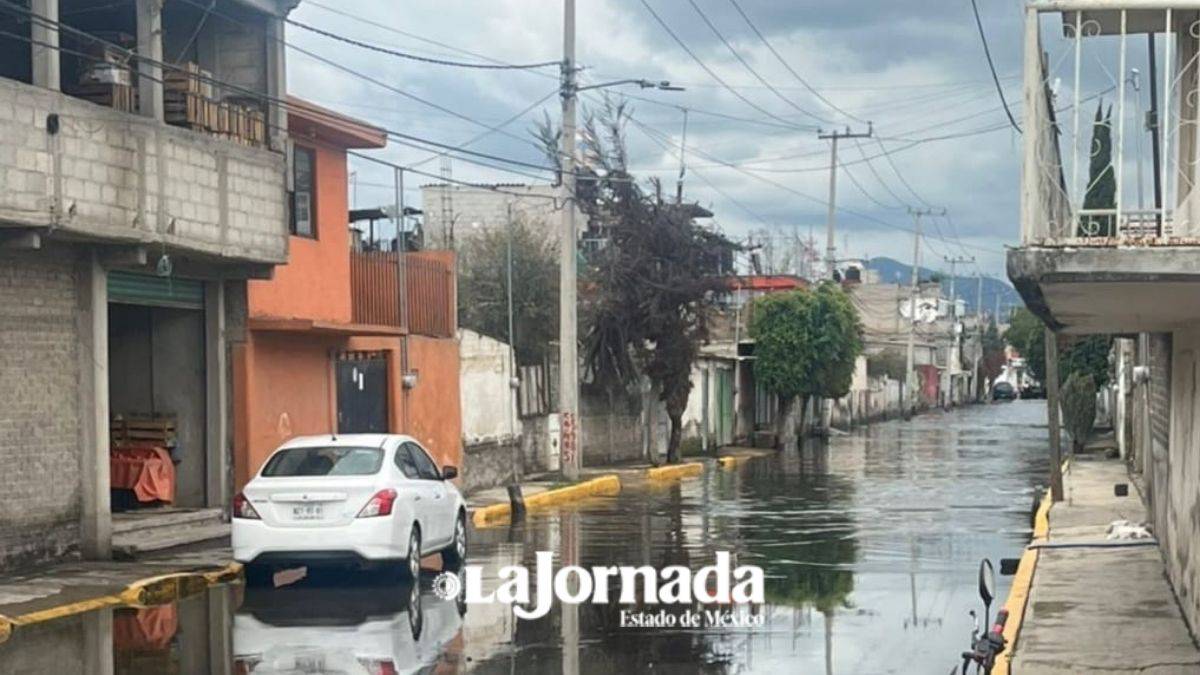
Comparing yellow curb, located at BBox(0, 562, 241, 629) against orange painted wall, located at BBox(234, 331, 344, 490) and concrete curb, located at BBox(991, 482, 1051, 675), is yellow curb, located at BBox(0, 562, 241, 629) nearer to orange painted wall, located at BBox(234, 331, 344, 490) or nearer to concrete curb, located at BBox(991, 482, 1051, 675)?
orange painted wall, located at BBox(234, 331, 344, 490)

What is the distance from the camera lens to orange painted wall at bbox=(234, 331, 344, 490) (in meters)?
23.6

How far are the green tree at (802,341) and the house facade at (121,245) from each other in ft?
117

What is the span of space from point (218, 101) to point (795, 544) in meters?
9.88

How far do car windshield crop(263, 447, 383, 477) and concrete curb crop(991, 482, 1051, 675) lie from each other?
261 inches

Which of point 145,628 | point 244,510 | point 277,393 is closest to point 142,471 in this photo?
point 277,393

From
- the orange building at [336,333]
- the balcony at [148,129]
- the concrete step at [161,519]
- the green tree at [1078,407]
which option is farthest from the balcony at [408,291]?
the green tree at [1078,407]

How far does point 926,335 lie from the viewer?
13425 cm

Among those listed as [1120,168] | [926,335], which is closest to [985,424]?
[926,335]

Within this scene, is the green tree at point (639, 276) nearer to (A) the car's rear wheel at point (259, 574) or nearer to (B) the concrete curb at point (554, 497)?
(B) the concrete curb at point (554, 497)

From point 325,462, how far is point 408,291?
42.2 ft

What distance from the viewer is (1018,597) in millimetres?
15773

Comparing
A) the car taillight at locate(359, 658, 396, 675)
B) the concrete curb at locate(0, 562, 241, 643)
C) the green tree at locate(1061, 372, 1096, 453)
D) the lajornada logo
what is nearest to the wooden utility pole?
the lajornada logo

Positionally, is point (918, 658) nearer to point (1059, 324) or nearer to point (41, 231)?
point (1059, 324)

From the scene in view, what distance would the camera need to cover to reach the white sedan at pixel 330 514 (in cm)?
1664
